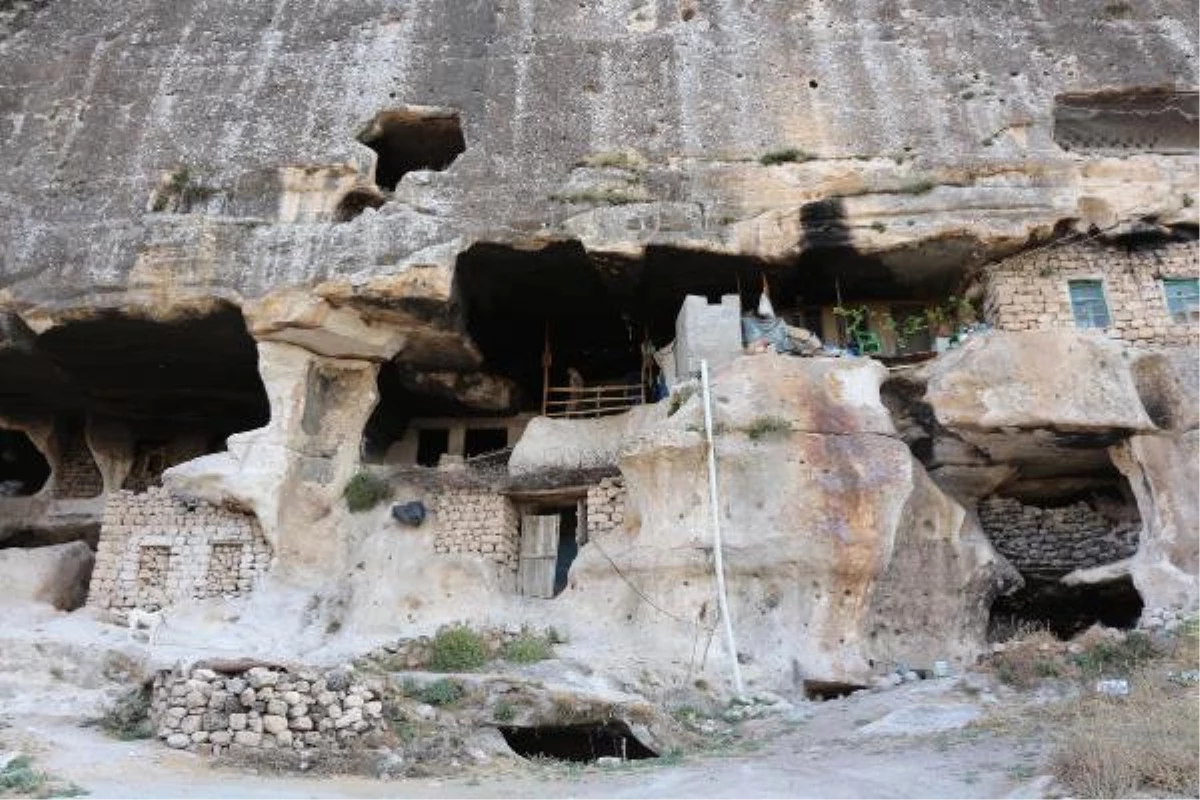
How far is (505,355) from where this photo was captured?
16.3 meters

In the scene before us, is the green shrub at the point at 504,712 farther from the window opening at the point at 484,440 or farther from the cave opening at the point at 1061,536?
the window opening at the point at 484,440

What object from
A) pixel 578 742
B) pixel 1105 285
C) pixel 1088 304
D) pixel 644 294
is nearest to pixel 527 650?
pixel 578 742

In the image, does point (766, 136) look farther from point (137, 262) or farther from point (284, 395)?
point (137, 262)

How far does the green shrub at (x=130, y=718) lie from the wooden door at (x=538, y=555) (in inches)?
220

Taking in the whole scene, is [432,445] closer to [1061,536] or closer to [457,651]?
[457,651]

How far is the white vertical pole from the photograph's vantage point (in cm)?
1066

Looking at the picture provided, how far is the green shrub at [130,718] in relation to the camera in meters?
8.05

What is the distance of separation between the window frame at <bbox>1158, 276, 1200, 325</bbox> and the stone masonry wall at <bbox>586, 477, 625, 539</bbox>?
6.98 meters

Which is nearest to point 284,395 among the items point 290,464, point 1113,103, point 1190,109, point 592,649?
point 290,464

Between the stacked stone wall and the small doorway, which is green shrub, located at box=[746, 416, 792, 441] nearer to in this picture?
the small doorway

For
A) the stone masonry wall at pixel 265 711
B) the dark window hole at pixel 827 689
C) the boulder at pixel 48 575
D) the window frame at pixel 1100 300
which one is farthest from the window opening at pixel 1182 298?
the boulder at pixel 48 575

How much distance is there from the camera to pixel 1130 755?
550 centimetres

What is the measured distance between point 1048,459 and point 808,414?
333 cm

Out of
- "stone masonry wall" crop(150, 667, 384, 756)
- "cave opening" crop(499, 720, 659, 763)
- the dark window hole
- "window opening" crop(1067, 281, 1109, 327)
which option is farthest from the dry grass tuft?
"window opening" crop(1067, 281, 1109, 327)
